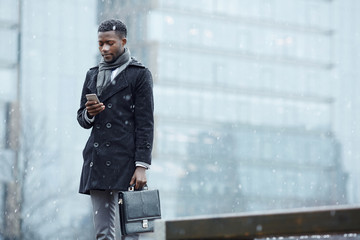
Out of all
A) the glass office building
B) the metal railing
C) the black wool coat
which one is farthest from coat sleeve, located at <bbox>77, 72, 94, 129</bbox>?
the glass office building

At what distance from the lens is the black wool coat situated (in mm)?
3699

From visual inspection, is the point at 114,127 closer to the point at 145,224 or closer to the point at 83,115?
the point at 83,115

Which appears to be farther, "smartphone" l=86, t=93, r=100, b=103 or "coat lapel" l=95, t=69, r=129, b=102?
"coat lapel" l=95, t=69, r=129, b=102

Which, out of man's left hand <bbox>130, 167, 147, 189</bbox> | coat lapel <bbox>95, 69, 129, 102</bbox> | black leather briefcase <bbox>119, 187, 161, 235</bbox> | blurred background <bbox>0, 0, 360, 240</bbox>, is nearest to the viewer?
black leather briefcase <bbox>119, 187, 161, 235</bbox>

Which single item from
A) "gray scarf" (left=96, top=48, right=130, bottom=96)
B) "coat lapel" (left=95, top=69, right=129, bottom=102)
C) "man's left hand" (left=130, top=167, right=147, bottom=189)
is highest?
"gray scarf" (left=96, top=48, right=130, bottom=96)

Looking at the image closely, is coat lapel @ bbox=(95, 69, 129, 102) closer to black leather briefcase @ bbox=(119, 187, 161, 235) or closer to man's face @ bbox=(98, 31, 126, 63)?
man's face @ bbox=(98, 31, 126, 63)

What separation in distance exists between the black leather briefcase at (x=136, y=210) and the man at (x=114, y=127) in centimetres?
8

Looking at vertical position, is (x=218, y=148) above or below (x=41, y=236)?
above

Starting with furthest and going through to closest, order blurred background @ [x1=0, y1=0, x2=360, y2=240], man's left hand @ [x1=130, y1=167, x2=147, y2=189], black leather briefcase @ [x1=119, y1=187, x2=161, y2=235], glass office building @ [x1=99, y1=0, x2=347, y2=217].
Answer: glass office building @ [x1=99, y1=0, x2=347, y2=217], blurred background @ [x1=0, y1=0, x2=360, y2=240], man's left hand @ [x1=130, y1=167, x2=147, y2=189], black leather briefcase @ [x1=119, y1=187, x2=161, y2=235]

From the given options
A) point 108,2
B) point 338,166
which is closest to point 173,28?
point 108,2

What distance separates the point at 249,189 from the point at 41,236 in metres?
13.2

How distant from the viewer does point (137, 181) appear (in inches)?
144

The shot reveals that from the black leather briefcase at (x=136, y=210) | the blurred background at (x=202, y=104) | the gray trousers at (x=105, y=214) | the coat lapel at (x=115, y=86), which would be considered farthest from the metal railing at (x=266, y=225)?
the blurred background at (x=202, y=104)

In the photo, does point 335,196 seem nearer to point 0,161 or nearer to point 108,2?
point 108,2
